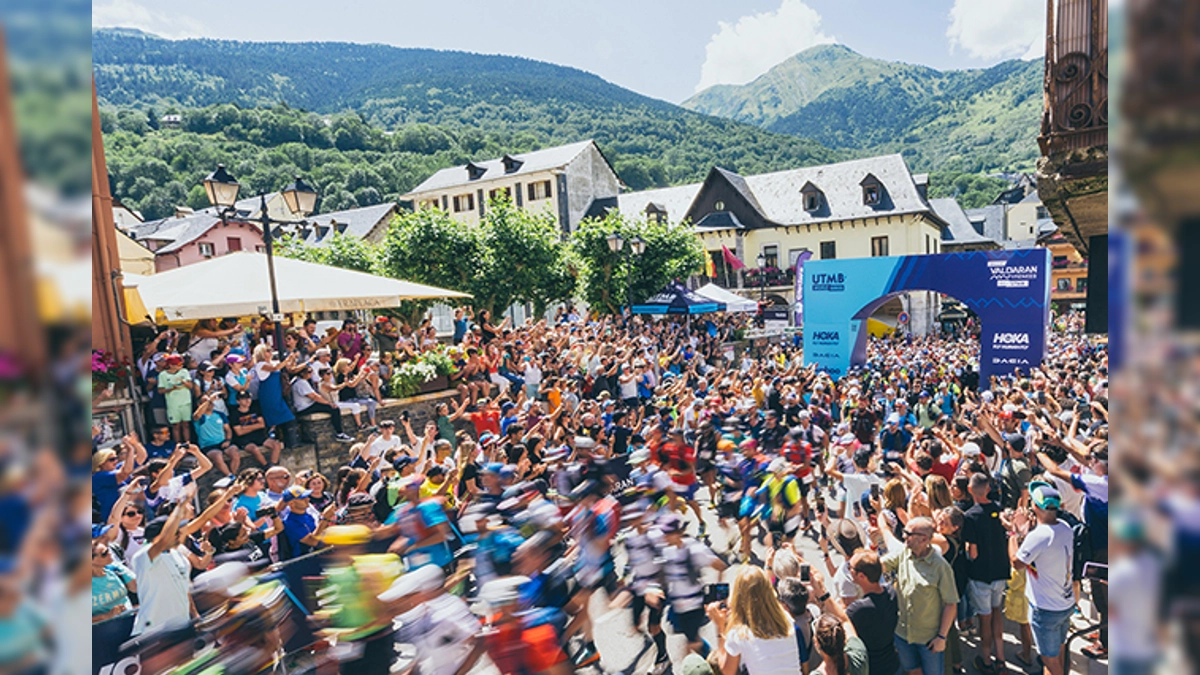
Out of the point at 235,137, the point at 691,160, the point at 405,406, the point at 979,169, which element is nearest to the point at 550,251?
the point at 405,406

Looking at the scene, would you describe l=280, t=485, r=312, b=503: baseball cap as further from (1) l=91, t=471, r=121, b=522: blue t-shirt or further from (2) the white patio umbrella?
(2) the white patio umbrella

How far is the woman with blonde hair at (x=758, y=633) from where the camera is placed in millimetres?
3539

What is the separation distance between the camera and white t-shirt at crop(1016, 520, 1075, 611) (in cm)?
459

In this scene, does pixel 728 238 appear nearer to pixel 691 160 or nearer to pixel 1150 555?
pixel 1150 555

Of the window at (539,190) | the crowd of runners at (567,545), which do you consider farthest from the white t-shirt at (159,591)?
the window at (539,190)

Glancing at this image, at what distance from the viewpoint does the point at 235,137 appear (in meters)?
92.7

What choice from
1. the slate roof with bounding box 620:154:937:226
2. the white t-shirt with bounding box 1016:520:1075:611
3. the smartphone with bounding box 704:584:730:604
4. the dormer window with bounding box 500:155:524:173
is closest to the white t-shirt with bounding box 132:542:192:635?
the smartphone with bounding box 704:584:730:604

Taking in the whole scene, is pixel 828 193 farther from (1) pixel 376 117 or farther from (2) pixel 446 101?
(2) pixel 446 101

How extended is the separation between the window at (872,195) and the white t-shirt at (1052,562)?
38.0 meters

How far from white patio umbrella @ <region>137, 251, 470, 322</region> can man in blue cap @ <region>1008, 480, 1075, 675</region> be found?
8603mm

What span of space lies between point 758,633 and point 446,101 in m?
166

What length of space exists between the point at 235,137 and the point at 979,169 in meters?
128

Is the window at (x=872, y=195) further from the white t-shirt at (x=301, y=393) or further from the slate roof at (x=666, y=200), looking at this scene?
the white t-shirt at (x=301, y=393)

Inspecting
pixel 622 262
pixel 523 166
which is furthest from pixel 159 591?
pixel 523 166
